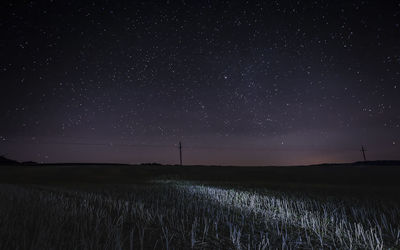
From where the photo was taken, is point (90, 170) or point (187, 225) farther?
point (90, 170)

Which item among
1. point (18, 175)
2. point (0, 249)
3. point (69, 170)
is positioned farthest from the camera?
point (69, 170)

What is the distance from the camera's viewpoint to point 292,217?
5.64 m

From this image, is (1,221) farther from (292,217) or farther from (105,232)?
(292,217)

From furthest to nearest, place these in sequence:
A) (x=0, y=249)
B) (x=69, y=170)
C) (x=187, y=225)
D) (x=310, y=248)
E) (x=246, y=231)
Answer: (x=69, y=170) < (x=187, y=225) < (x=246, y=231) < (x=310, y=248) < (x=0, y=249)

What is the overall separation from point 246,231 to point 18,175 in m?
32.6

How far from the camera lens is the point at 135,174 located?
107ft

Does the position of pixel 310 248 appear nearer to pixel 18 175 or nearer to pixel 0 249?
pixel 0 249

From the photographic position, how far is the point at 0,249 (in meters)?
3.23

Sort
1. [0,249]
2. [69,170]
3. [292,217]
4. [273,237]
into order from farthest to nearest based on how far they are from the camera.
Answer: [69,170], [292,217], [273,237], [0,249]

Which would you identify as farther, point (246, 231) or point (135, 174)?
point (135, 174)

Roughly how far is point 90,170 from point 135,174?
5477 millimetres

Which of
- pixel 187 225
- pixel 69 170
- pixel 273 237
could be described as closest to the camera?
pixel 273 237

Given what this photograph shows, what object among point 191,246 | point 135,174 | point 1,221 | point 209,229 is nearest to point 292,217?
point 209,229

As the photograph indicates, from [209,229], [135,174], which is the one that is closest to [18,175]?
[135,174]
